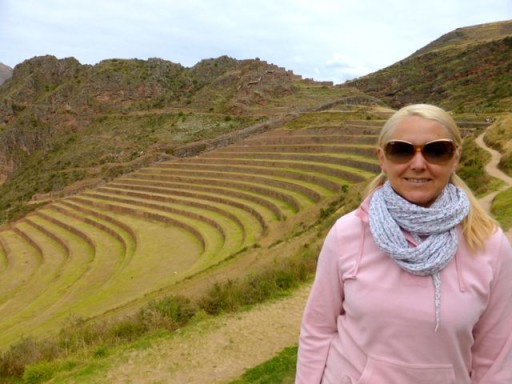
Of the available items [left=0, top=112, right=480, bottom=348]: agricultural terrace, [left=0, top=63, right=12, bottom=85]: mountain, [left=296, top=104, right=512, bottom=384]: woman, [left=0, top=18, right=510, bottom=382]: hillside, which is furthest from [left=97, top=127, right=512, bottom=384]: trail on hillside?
[left=0, top=63, right=12, bottom=85]: mountain

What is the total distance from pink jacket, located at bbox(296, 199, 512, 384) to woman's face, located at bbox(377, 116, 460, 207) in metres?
0.19

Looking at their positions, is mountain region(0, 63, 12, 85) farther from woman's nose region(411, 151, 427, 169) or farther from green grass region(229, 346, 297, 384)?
woman's nose region(411, 151, 427, 169)

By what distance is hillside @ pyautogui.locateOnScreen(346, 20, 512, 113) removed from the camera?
133 ft

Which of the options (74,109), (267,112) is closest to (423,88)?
(267,112)


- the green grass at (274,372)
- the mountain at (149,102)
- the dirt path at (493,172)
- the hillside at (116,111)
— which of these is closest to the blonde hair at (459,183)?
the green grass at (274,372)

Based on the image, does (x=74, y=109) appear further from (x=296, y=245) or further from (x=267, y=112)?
(x=296, y=245)

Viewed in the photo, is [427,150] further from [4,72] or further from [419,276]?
[4,72]

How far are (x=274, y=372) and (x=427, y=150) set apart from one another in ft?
12.2

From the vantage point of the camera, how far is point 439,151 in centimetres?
175

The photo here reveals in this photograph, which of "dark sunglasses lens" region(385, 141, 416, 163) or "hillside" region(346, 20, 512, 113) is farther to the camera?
"hillside" region(346, 20, 512, 113)

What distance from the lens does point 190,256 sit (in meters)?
15.6

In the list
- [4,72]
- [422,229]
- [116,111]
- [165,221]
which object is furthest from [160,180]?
[4,72]

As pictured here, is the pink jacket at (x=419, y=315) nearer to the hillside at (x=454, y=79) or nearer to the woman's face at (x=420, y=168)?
the woman's face at (x=420, y=168)

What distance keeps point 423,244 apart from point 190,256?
1443 centimetres
